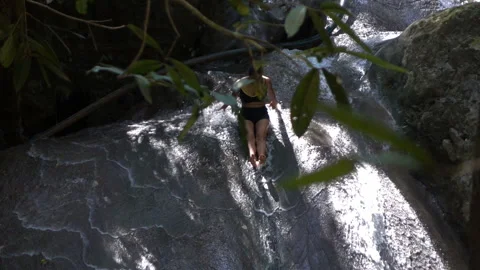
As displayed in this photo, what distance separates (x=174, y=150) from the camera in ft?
17.5

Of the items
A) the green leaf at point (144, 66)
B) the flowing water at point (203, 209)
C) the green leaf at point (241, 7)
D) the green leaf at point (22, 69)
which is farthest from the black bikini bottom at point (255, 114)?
the green leaf at point (144, 66)

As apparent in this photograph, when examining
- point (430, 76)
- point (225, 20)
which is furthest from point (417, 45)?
point (225, 20)

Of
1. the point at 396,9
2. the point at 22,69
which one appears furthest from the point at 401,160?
the point at 396,9

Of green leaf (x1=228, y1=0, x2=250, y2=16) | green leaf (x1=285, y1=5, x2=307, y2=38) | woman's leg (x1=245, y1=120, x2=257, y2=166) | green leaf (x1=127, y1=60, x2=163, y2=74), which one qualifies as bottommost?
green leaf (x1=285, y1=5, x2=307, y2=38)

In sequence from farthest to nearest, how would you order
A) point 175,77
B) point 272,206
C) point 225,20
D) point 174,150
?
point 225,20 < point 174,150 < point 272,206 < point 175,77

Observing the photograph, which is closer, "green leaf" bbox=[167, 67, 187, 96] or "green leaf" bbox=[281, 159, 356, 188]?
"green leaf" bbox=[281, 159, 356, 188]

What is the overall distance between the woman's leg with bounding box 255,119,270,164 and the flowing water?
0.10 metres

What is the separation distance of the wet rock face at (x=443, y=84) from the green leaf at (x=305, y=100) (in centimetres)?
390

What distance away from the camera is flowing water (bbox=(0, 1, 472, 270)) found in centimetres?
432

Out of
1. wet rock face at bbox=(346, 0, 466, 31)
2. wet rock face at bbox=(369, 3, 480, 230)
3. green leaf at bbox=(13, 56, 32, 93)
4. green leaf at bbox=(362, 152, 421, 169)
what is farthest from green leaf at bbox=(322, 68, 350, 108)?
wet rock face at bbox=(346, 0, 466, 31)

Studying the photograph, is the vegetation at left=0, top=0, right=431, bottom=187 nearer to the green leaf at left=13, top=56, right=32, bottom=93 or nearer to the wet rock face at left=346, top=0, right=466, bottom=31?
the green leaf at left=13, top=56, right=32, bottom=93

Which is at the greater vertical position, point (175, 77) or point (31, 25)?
point (31, 25)

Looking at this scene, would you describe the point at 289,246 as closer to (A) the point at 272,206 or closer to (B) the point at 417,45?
(A) the point at 272,206

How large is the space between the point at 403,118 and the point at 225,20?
316 centimetres
